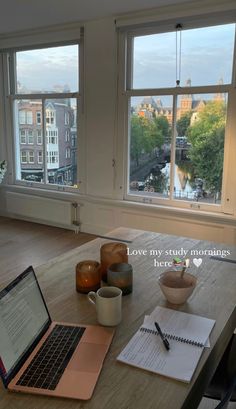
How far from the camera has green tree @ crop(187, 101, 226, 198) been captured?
3.83m

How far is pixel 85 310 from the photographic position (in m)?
1.28

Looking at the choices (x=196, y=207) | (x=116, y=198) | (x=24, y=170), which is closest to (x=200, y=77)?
A: (x=196, y=207)

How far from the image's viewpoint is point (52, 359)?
1.01 m

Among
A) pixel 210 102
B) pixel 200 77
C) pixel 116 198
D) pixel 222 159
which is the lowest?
pixel 116 198

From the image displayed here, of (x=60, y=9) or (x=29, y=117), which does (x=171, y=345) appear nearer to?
(x=60, y=9)

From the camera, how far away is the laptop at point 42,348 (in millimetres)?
909

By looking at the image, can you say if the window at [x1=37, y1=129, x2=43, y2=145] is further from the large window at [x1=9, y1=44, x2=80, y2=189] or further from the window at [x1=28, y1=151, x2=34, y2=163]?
the window at [x1=28, y1=151, x2=34, y2=163]

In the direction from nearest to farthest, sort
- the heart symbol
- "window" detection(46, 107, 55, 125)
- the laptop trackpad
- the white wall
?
the laptop trackpad
the heart symbol
the white wall
"window" detection(46, 107, 55, 125)

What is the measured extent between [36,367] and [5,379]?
99 millimetres

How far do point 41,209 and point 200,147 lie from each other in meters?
2.54

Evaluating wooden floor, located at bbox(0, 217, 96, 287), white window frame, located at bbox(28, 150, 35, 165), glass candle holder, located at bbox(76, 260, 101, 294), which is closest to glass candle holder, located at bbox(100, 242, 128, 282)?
glass candle holder, located at bbox(76, 260, 101, 294)

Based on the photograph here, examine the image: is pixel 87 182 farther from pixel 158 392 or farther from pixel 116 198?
pixel 158 392

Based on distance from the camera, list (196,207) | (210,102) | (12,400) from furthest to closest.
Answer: (196,207) → (210,102) → (12,400)

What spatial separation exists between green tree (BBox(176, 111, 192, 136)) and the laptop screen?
3.28 meters
